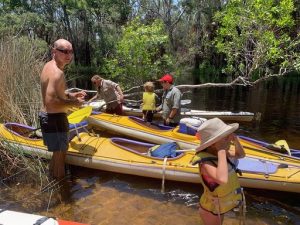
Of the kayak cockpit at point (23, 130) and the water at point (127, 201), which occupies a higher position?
the kayak cockpit at point (23, 130)

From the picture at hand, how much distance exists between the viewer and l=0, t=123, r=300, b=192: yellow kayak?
5.54 m

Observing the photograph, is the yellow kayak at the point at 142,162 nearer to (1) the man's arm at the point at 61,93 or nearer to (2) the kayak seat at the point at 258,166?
(2) the kayak seat at the point at 258,166

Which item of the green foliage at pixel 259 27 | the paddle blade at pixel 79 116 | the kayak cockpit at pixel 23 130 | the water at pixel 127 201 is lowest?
the water at pixel 127 201

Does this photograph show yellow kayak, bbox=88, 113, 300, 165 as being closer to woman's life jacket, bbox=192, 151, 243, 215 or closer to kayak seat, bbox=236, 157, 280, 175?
kayak seat, bbox=236, 157, 280, 175

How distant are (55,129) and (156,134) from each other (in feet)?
9.44

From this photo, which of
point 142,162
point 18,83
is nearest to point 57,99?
point 142,162

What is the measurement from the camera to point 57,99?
5320 millimetres

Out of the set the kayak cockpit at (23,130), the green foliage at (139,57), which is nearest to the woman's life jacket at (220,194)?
the kayak cockpit at (23,130)

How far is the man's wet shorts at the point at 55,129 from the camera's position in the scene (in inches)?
216

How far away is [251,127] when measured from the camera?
37.6 feet

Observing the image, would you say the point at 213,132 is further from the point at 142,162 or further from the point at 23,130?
the point at 23,130

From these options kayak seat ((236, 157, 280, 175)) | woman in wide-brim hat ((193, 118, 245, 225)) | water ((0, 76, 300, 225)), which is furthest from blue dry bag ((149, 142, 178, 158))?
woman in wide-brim hat ((193, 118, 245, 225))

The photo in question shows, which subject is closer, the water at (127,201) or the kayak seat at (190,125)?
the water at (127,201)

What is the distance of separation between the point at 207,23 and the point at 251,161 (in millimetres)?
30038
